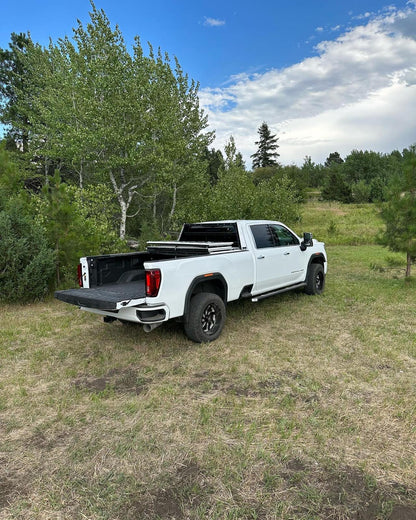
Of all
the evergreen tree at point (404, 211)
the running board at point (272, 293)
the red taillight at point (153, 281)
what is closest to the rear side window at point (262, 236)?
the running board at point (272, 293)

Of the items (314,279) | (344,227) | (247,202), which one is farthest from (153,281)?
(344,227)

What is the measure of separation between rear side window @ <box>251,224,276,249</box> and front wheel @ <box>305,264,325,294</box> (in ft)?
5.30

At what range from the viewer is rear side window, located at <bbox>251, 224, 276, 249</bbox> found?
6.13 metres

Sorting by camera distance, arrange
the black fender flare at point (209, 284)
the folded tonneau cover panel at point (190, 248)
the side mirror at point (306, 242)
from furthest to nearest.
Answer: the side mirror at point (306, 242) → the folded tonneau cover panel at point (190, 248) → the black fender flare at point (209, 284)

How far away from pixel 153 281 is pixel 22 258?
4.22 m

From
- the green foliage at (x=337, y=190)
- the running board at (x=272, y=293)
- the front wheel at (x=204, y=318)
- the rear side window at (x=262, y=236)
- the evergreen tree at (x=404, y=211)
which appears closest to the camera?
the front wheel at (x=204, y=318)

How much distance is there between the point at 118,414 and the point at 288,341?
2.71 metres

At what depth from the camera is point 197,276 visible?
4.63m

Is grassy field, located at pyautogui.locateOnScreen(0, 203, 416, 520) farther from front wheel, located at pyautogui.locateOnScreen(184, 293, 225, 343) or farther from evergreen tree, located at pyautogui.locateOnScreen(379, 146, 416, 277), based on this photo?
evergreen tree, located at pyautogui.locateOnScreen(379, 146, 416, 277)

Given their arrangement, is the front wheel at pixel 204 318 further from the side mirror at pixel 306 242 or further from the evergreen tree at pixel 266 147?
the evergreen tree at pixel 266 147

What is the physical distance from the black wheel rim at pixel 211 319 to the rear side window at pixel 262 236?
161 centimetres

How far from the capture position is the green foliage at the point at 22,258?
6.71 meters

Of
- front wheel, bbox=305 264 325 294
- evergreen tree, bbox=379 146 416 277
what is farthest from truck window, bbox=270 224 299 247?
evergreen tree, bbox=379 146 416 277

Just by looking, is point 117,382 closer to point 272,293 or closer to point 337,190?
point 272,293
